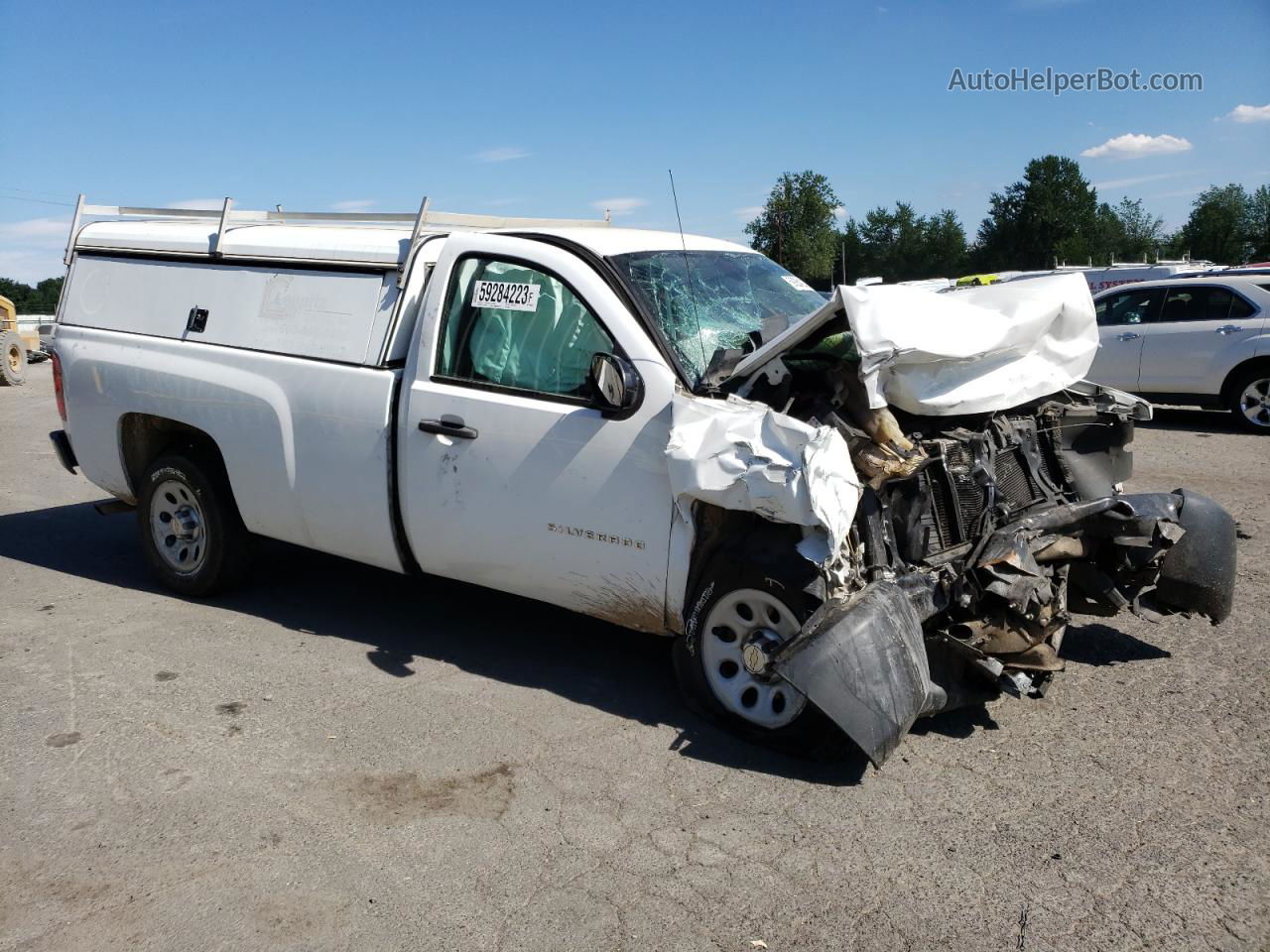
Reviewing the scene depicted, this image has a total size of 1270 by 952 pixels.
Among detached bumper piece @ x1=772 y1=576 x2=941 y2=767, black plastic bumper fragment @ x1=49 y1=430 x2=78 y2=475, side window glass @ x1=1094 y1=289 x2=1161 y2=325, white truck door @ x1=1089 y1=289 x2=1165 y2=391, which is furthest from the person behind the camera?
side window glass @ x1=1094 y1=289 x2=1161 y2=325

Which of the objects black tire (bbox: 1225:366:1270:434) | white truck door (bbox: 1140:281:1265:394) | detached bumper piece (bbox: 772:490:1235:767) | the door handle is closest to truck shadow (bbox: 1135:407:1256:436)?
black tire (bbox: 1225:366:1270:434)

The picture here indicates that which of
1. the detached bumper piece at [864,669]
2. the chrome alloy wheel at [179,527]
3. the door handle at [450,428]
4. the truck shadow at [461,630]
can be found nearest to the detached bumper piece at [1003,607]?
the detached bumper piece at [864,669]

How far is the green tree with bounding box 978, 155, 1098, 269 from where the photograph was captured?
79.9m

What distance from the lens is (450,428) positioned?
16.7 ft

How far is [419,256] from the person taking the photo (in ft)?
18.1

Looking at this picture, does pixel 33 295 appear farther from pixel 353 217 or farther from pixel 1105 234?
pixel 1105 234

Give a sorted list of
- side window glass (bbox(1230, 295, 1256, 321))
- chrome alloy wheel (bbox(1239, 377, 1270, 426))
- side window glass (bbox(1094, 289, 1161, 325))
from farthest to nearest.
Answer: side window glass (bbox(1094, 289, 1161, 325)) < side window glass (bbox(1230, 295, 1256, 321)) < chrome alloy wheel (bbox(1239, 377, 1270, 426))

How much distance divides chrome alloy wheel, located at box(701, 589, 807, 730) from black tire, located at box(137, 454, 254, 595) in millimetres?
3182

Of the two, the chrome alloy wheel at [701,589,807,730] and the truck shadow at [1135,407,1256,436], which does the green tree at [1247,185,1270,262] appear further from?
the chrome alloy wheel at [701,589,807,730]

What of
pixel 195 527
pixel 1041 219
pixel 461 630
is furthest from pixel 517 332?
pixel 1041 219

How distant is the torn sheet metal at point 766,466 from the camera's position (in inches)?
157

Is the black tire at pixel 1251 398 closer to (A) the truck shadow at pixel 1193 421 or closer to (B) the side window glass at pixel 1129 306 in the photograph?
(A) the truck shadow at pixel 1193 421

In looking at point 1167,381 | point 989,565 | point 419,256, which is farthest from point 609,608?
point 1167,381

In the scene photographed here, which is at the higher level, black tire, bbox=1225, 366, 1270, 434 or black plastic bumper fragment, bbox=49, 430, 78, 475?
black plastic bumper fragment, bbox=49, 430, 78, 475
